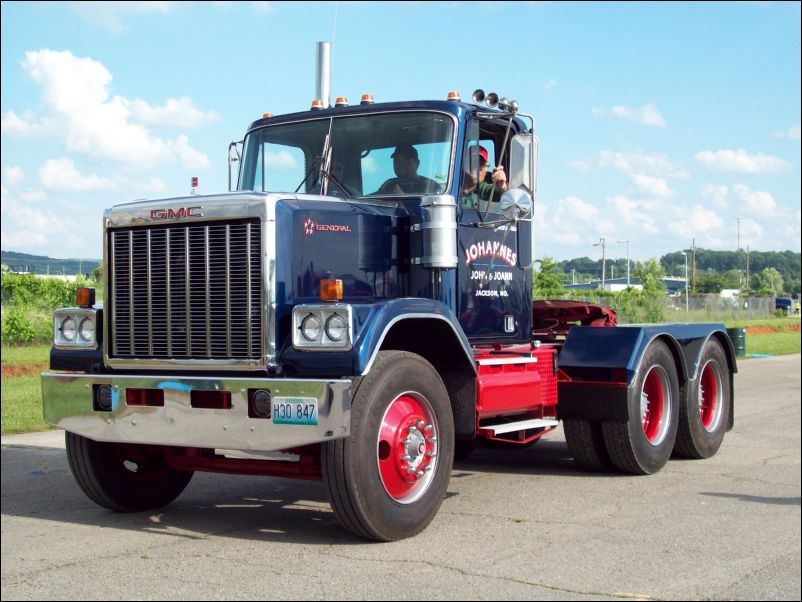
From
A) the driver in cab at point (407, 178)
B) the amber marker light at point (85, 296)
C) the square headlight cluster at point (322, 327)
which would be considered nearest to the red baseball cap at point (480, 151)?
the driver in cab at point (407, 178)

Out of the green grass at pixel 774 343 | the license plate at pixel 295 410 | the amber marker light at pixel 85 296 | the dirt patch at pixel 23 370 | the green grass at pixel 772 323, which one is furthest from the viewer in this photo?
the green grass at pixel 772 323

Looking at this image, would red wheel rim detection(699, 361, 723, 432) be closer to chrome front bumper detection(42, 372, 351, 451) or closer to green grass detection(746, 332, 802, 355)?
chrome front bumper detection(42, 372, 351, 451)

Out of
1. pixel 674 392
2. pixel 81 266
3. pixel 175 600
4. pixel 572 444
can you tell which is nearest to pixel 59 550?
pixel 175 600

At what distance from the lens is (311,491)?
7828 millimetres

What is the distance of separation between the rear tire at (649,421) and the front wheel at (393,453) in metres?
2.36

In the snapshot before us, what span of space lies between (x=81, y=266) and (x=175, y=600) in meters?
3.23

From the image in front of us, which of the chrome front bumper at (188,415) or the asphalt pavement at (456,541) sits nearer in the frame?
the asphalt pavement at (456,541)

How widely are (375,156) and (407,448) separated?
93.4 inches

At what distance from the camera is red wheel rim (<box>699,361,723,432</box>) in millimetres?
10055

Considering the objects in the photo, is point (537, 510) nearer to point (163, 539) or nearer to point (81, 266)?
point (163, 539)

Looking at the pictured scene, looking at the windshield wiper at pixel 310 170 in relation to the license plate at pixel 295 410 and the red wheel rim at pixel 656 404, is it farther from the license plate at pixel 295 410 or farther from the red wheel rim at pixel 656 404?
the red wheel rim at pixel 656 404

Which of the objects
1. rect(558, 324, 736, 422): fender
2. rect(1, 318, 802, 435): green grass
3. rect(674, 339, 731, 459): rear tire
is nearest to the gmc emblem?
rect(558, 324, 736, 422): fender

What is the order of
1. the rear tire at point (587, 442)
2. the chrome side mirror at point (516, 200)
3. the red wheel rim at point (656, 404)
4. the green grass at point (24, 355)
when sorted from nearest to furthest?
the chrome side mirror at point (516, 200)
the rear tire at point (587, 442)
the red wheel rim at point (656, 404)
the green grass at point (24, 355)

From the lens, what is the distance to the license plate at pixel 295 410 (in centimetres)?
562
